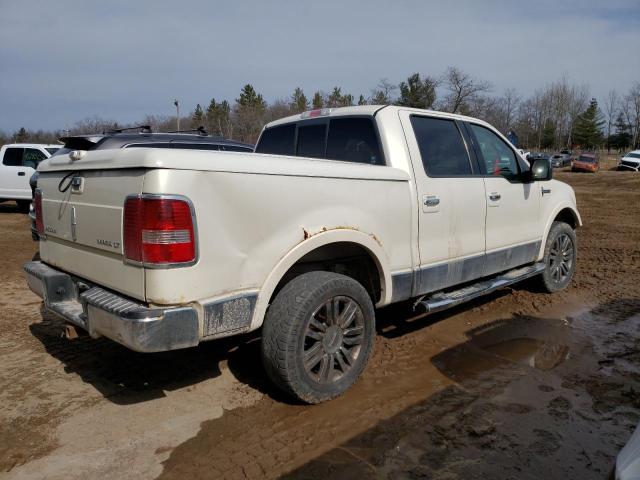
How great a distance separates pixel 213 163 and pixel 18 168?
42.7 feet

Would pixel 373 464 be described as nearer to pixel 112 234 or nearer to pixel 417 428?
pixel 417 428

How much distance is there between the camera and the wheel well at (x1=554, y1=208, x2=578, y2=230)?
592 cm

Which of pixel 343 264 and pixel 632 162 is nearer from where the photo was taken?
pixel 343 264

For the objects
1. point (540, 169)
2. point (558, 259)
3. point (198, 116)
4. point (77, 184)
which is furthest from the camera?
point (198, 116)

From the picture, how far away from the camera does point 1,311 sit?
17.0 feet

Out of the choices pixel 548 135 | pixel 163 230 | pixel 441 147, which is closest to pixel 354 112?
pixel 441 147

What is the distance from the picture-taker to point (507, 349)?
4293 millimetres

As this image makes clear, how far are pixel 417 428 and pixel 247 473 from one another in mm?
1077

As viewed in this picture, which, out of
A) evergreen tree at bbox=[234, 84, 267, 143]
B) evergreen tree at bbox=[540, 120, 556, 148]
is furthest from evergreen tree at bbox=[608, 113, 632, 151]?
evergreen tree at bbox=[234, 84, 267, 143]

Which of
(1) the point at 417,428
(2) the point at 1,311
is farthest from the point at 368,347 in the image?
(2) the point at 1,311

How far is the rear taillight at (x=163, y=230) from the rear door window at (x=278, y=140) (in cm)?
215

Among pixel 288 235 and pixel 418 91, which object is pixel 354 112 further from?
pixel 418 91

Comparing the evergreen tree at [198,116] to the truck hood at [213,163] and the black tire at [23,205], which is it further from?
the truck hood at [213,163]

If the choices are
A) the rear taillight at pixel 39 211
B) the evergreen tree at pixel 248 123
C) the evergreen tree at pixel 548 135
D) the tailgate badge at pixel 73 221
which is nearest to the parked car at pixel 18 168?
the rear taillight at pixel 39 211
